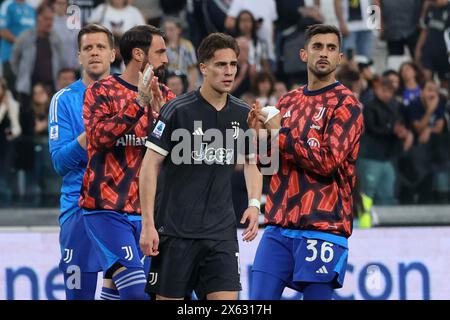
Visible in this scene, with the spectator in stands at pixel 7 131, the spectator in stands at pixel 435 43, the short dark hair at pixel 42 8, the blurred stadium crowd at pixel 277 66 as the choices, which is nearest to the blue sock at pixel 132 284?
the blurred stadium crowd at pixel 277 66

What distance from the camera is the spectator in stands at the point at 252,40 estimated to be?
1325 cm

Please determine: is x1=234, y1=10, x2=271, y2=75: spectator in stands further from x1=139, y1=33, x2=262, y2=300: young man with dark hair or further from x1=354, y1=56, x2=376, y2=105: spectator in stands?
x1=139, y1=33, x2=262, y2=300: young man with dark hair

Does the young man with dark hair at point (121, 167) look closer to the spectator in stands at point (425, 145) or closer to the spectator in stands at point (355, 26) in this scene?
the spectator in stands at point (425, 145)

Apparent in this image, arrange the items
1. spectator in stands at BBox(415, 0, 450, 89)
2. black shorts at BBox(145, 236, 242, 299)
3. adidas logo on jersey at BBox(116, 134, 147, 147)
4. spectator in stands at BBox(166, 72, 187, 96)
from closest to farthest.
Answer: black shorts at BBox(145, 236, 242, 299), adidas logo on jersey at BBox(116, 134, 147, 147), spectator in stands at BBox(166, 72, 187, 96), spectator in stands at BBox(415, 0, 450, 89)

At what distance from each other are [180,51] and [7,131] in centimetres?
227

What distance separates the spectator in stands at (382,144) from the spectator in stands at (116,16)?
301 centimetres

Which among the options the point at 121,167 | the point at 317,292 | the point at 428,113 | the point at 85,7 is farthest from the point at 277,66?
the point at 317,292

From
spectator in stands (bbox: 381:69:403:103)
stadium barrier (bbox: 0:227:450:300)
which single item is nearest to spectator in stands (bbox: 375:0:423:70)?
spectator in stands (bbox: 381:69:403:103)

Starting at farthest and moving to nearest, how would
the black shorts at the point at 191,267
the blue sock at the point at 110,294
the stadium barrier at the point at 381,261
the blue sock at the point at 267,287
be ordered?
the stadium barrier at the point at 381,261 → the blue sock at the point at 110,294 → the blue sock at the point at 267,287 → the black shorts at the point at 191,267

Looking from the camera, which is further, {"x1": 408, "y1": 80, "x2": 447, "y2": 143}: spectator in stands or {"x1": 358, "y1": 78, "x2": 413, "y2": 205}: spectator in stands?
{"x1": 408, "y1": 80, "x2": 447, "y2": 143}: spectator in stands

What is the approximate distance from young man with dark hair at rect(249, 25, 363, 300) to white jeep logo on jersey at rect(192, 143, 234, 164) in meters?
0.33

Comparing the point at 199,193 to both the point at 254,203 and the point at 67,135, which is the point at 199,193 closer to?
the point at 254,203

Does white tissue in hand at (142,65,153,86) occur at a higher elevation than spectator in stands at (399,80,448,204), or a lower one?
higher

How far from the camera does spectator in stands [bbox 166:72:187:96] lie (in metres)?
12.1
